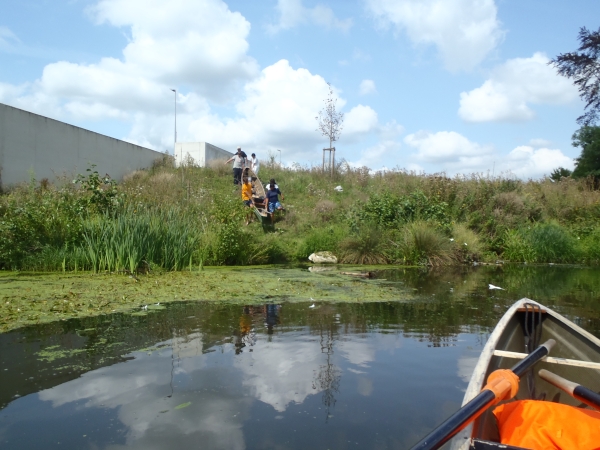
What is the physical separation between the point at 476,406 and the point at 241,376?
7.75ft

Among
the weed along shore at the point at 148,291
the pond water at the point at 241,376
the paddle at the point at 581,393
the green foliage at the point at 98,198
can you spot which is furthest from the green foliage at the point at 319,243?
the paddle at the point at 581,393

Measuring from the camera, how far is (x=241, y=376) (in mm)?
4285

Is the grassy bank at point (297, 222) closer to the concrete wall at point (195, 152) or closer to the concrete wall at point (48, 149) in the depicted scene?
the concrete wall at point (48, 149)

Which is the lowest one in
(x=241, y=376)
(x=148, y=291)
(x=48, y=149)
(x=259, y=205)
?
(x=241, y=376)

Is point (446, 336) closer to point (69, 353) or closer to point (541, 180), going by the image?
point (69, 353)

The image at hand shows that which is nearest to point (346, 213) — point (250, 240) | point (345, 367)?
point (250, 240)

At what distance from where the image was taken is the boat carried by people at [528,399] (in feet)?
7.60

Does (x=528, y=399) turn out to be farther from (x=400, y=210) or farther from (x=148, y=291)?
(x=400, y=210)

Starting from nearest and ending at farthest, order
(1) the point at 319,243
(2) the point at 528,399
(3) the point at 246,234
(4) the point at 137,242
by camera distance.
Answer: (2) the point at 528,399 → (4) the point at 137,242 → (3) the point at 246,234 → (1) the point at 319,243

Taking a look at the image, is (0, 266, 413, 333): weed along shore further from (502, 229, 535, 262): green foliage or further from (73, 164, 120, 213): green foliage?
(502, 229, 535, 262): green foliage

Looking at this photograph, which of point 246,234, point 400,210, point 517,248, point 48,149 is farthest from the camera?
point 48,149

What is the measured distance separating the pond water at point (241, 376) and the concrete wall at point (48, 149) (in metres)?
10.6

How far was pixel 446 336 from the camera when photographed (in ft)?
19.1

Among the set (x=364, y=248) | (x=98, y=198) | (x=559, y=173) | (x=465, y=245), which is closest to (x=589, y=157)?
(x=559, y=173)
